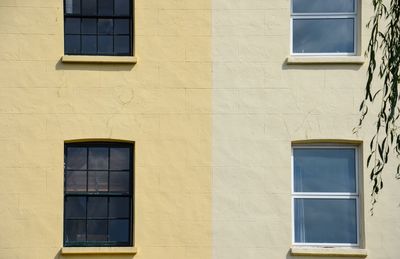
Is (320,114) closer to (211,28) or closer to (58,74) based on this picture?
(211,28)

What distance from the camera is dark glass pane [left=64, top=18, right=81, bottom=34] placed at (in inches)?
640

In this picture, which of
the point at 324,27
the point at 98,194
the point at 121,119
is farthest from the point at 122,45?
the point at 324,27

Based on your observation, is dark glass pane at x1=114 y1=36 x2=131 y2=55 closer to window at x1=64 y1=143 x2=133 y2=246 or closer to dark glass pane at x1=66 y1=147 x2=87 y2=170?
window at x1=64 y1=143 x2=133 y2=246

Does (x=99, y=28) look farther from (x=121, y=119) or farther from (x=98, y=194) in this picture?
(x=98, y=194)

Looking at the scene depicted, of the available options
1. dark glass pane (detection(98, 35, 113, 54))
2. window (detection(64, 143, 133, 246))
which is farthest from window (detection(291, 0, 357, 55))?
window (detection(64, 143, 133, 246))

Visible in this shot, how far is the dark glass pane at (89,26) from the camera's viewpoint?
1631 centimetres

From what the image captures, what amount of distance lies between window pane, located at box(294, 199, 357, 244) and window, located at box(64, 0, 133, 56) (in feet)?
13.9

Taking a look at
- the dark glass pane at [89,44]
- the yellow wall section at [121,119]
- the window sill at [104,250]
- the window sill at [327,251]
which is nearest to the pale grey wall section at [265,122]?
the window sill at [327,251]

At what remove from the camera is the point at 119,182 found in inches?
628

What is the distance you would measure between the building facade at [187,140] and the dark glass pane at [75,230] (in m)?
0.02

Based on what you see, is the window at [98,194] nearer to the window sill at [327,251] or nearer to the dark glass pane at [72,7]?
the dark glass pane at [72,7]

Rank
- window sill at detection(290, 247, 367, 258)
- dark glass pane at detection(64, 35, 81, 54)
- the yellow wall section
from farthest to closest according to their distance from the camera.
→ dark glass pane at detection(64, 35, 81, 54) < the yellow wall section < window sill at detection(290, 247, 367, 258)

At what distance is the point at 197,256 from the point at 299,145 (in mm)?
2664

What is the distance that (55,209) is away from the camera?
1557 centimetres
